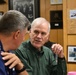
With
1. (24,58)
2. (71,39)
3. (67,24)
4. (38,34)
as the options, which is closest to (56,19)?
(67,24)

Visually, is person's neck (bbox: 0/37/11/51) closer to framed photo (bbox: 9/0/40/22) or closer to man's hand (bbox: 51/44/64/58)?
man's hand (bbox: 51/44/64/58)

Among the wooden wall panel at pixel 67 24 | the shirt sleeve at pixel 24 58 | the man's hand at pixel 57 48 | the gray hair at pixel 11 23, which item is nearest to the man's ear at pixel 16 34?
the gray hair at pixel 11 23

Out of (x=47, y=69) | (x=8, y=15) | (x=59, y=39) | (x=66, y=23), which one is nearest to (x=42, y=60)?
(x=47, y=69)

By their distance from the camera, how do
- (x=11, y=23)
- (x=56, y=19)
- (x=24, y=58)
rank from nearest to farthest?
(x=11, y=23)
(x=24, y=58)
(x=56, y=19)

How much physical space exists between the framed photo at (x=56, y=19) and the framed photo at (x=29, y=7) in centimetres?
32

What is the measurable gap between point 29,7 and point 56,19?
0.63 m

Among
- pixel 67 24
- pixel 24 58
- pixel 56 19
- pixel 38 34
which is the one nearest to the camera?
pixel 24 58

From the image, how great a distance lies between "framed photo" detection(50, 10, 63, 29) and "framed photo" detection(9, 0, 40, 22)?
0.32m

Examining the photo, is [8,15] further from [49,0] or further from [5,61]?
[49,0]

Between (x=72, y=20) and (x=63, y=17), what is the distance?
0.18 meters

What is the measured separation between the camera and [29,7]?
446 cm

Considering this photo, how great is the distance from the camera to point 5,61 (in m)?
1.29

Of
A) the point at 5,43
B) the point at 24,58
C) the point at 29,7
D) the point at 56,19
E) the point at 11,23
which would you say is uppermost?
the point at 29,7

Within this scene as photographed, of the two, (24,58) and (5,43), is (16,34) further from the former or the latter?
(24,58)
